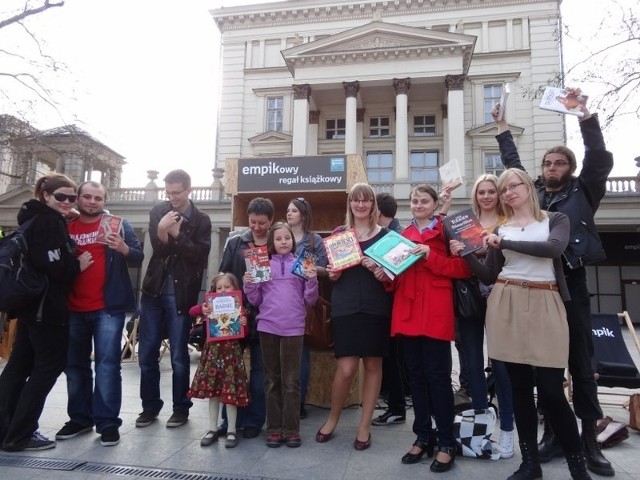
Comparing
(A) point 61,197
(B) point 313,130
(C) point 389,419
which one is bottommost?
(C) point 389,419

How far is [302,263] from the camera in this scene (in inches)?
161

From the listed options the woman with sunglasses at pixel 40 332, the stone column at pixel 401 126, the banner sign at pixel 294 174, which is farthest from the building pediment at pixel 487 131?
the woman with sunglasses at pixel 40 332

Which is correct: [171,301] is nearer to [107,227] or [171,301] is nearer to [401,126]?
[107,227]

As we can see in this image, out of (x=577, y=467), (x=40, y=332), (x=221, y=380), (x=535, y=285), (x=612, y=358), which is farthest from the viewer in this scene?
(x=612, y=358)

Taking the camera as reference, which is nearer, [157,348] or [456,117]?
[157,348]

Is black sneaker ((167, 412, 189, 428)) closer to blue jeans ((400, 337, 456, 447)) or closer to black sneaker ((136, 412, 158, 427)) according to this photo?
black sneaker ((136, 412, 158, 427))

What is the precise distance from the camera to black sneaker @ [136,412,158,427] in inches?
178

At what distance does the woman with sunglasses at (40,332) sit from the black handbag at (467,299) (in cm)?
339

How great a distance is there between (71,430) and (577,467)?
4268 millimetres

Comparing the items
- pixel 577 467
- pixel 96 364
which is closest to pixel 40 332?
pixel 96 364

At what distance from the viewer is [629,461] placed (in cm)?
367

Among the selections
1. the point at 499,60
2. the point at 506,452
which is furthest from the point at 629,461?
the point at 499,60

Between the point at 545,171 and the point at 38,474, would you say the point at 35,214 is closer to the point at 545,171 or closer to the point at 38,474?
the point at 38,474

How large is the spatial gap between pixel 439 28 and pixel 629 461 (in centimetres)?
2927
